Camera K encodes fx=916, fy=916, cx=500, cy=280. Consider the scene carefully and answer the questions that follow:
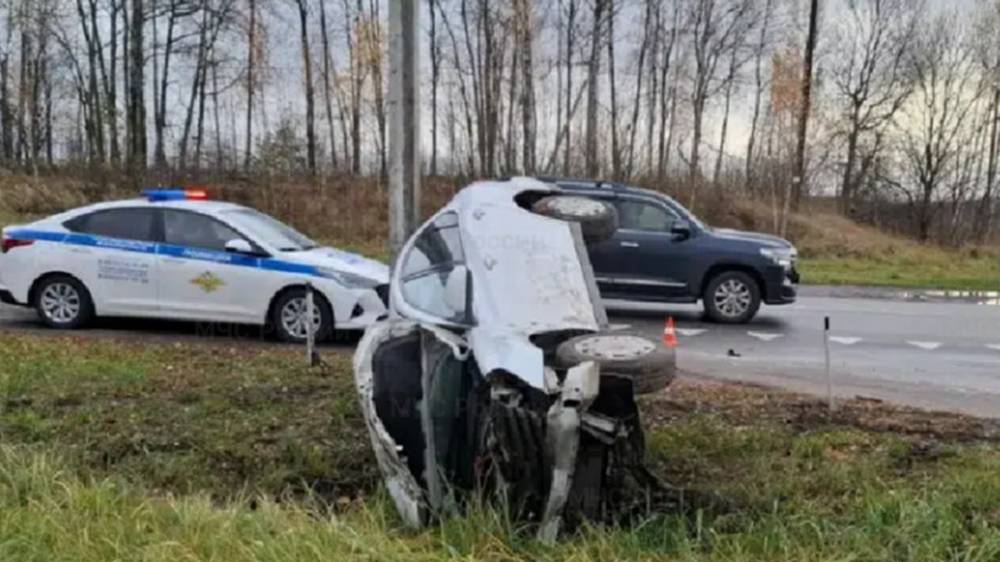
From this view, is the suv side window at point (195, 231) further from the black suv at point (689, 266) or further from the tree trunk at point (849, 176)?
the tree trunk at point (849, 176)

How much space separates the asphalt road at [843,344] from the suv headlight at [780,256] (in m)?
0.85

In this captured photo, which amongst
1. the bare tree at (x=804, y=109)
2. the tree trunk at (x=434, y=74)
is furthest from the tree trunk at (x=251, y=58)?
the bare tree at (x=804, y=109)

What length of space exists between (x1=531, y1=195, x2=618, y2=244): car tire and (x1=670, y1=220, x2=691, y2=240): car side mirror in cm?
784

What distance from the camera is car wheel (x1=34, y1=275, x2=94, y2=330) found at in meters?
10.7

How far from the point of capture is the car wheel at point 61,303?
35.2 ft

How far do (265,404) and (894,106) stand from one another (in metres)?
37.7

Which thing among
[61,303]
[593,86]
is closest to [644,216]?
[61,303]

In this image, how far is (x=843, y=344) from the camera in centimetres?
1148

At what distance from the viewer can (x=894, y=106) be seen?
1519 inches

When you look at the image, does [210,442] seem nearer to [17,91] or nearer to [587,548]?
[587,548]

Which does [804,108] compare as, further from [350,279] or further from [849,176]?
[350,279]

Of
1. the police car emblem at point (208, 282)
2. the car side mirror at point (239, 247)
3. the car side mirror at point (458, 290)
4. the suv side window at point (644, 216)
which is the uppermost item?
the suv side window at point (644, 216)

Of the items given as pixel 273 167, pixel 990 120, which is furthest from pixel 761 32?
pixel 273 167

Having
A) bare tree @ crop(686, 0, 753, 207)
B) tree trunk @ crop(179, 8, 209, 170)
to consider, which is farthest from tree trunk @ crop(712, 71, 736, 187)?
tree trunk @ crop(179, 8, 209, 170)
